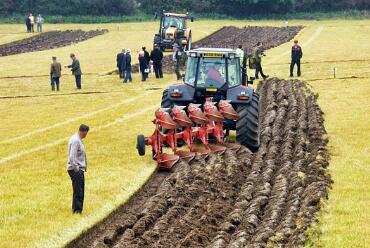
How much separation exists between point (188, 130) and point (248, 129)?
1764 millimetres

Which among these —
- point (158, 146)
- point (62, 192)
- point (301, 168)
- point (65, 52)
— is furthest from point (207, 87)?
point (65, 52)

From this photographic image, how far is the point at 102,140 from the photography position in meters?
23.6

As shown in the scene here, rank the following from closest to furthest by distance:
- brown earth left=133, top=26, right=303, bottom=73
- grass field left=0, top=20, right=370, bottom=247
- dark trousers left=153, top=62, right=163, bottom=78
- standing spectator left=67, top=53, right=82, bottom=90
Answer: grass field left=0, top=20, right=370, bottom=247, standing spectator left=67, top=53, right=82, bottom=90, dark trousers left=153, top=62, right=163, bottom=78, brown earth left=133, top=26, right=303, bottom=73

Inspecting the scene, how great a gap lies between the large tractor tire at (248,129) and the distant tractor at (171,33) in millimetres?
29283

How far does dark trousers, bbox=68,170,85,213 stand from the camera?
49.5 feet

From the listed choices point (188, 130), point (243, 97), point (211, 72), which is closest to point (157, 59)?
point (211, 72)

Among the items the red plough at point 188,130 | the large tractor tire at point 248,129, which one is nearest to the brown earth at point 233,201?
the large tractor tire at point 248,129

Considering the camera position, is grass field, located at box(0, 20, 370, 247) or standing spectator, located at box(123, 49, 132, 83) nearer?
grass field, located at box(0, 20, 370, 247)

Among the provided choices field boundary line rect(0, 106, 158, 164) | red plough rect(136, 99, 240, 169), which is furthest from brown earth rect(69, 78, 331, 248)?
field boundary line rect(0, 106, 158, 164)

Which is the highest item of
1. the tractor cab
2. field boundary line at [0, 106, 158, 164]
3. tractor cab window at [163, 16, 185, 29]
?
the tractor cab

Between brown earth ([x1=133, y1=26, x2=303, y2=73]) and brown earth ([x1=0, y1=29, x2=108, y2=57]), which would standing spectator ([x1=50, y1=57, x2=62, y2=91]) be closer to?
brown earth ([x1=133, y1=26, x2=303, y2=73])

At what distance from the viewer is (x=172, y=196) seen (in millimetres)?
16016

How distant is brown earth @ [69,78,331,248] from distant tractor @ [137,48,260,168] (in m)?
0.59

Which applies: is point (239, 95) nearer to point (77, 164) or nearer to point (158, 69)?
point (77, 164)
